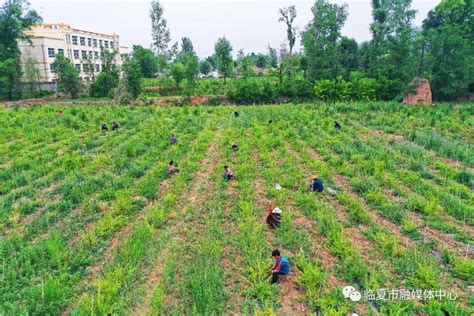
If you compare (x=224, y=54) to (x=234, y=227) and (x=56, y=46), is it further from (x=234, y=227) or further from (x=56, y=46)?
(x=234, y=227)

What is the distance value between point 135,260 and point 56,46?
5395cm

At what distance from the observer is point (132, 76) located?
37.4m

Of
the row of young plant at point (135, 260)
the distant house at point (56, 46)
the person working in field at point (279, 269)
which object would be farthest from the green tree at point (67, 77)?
A: the person working in field at point (279, 269)

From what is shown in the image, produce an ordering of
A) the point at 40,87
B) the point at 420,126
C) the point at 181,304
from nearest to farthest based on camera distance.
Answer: the point at 181,304, the point at 420,126, the point at 40,87

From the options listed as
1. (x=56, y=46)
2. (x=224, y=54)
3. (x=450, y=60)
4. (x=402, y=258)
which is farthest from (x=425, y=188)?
(x=56, y=46)

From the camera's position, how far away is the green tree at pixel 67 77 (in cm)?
3975

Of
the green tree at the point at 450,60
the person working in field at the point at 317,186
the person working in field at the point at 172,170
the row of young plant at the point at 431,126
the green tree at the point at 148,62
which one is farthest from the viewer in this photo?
the green tree at the point at 148,62

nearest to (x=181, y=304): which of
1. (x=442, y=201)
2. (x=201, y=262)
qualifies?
(x=201, y=262)

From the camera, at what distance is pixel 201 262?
21.4 ft

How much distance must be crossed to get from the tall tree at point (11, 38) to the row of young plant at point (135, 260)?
130 ft

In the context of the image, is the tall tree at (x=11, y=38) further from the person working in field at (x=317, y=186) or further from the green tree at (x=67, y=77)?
the person working in field at (x=317, y=186)

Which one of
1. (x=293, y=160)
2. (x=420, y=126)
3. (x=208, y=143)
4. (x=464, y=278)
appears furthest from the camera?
(x=420, y=126)

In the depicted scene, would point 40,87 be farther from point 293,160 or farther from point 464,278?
point 464,278

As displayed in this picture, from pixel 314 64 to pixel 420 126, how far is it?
24.6 m
